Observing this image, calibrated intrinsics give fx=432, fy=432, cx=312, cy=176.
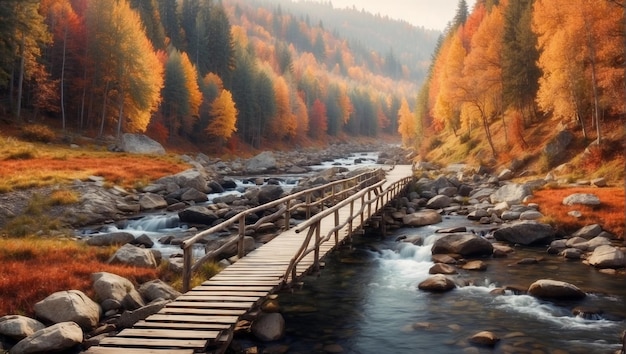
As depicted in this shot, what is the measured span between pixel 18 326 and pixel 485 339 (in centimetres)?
935

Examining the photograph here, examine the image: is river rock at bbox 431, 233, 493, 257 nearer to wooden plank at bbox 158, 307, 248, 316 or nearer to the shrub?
wooden plank at bbox 158, 307, 248, 316

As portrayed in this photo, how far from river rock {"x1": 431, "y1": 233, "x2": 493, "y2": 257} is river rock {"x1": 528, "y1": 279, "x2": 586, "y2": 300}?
13.7 ft

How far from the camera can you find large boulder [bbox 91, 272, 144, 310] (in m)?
10.1

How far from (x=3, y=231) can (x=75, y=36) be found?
3842 cm

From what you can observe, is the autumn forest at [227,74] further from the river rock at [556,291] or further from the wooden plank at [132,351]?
the wooden plank at [132,351]

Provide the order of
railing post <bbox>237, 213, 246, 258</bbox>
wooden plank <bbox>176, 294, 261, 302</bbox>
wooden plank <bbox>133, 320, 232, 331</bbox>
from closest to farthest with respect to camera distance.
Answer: wooden plank <bbox>133, 320, 232, 331</bbox> < wooden plank <bbox>176, 294, 261, 302</bbox> < railing post <bbox>237, 213, 246, 258</bbox>

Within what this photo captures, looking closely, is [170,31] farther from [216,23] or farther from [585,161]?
[585,161]

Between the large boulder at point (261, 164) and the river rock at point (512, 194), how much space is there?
29.2m

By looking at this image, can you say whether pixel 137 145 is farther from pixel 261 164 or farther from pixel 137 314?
pixel 137 314

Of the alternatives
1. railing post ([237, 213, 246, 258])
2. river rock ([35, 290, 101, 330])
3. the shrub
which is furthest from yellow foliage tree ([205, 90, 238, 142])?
river rock ([35, 290, 101, 330])

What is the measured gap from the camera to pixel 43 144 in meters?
36.7

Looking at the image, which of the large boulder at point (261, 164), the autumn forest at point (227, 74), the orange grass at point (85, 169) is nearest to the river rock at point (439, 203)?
the autumn forest at point (227, 74)

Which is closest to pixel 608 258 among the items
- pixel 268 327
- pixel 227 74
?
pixel 268 327

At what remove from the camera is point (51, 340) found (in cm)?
777
